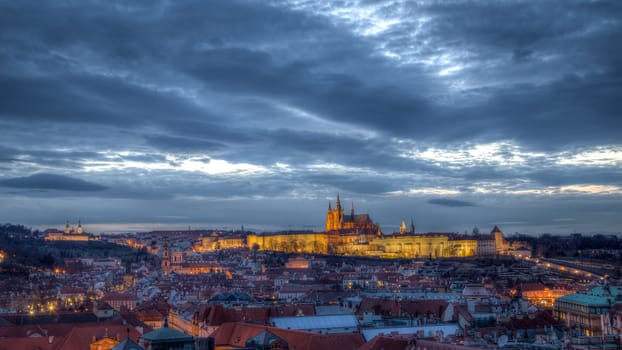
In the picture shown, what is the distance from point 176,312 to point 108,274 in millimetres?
99030

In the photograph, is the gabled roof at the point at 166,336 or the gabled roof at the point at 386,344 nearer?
the gabled roof at the point at 166,336

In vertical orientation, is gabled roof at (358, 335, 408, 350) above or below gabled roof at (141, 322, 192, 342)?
below

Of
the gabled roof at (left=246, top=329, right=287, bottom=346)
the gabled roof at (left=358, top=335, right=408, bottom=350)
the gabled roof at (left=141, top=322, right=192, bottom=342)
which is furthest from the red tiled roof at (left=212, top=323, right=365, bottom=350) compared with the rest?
the gabled roof at (left=141, top=322, right=192, bottom=342)

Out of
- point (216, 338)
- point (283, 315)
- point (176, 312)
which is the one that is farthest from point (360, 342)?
point (176, 312)

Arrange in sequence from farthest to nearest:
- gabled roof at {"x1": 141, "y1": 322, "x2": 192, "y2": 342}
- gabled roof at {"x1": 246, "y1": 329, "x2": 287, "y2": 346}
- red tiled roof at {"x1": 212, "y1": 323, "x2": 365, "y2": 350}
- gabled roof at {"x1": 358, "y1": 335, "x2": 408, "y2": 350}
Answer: gabled roof at {"x1": 246, "y1": 329, "x2": 287, "y2": 346}, red tiled roof at {"x1": 212, "y1": 323, "x2": 365, "y2": 350}, gabled roof at {"x1": 358, "y1": 335, "x2": 408, "y2": 350}, gabled roof at {"x1": 141, "y1": 322, "x2": 192, "y2": 342}

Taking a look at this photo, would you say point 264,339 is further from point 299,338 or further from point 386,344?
point 386,344

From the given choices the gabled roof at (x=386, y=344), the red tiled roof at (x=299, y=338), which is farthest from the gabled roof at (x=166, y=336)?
the gabled roof at (x=386, y=344)

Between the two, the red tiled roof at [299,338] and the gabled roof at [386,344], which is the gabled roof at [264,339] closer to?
the red tiled roof at [299,338]

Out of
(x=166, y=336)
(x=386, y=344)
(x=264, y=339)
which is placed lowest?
(x=264, y=339)

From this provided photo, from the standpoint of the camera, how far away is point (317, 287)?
119 meters

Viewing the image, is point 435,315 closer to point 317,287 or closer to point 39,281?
point 317,287

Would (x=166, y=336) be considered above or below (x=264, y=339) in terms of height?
above

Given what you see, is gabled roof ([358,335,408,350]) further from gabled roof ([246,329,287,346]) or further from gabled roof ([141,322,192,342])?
gabled roof ([141,322,192,342])

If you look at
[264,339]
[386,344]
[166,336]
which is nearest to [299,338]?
[264,339]
